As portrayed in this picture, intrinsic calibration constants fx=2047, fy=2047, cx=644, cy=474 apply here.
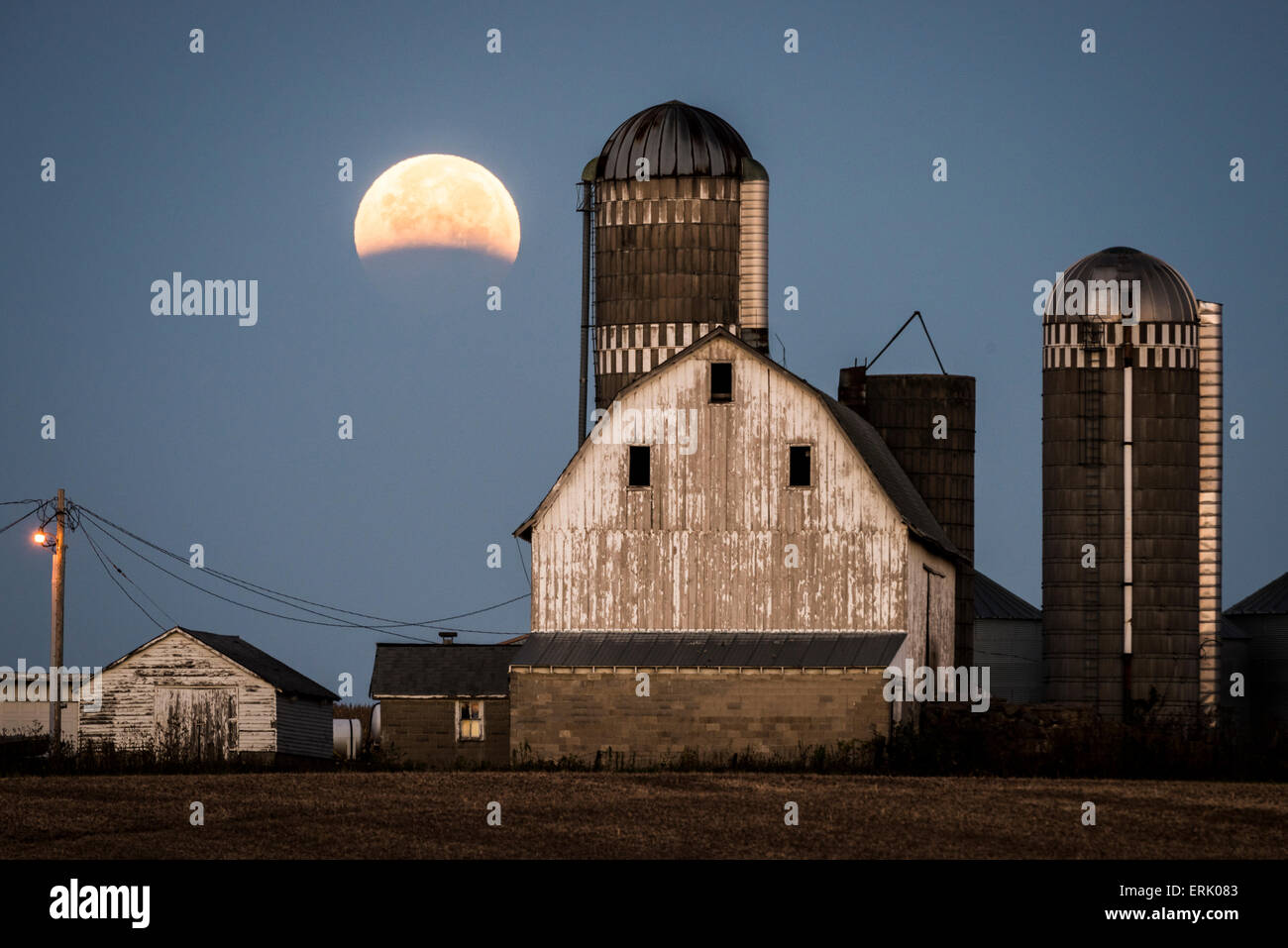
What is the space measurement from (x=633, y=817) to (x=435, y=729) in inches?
892

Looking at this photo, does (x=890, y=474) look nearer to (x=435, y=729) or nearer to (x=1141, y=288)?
(x=1141, y=288)

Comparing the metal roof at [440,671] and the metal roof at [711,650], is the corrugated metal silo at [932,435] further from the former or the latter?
the metal roof at [440,671]

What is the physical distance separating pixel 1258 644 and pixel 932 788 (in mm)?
32145

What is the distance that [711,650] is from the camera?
36844 millimetres

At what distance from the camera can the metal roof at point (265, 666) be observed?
49656 mm

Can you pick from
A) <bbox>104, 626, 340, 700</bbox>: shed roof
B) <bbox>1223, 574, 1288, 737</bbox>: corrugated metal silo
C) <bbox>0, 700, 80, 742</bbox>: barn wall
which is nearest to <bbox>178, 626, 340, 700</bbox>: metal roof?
<bbox>104, 626, 340, 700</bbox>: shed roof

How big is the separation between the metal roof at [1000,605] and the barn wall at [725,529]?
19107mm

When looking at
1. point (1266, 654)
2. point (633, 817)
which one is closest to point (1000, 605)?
point (1266, 654)

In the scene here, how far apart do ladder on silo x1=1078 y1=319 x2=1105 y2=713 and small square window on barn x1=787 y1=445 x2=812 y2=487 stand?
1376 cm

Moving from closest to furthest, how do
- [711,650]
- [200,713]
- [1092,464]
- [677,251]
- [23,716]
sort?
[711,650] → [677,251] → [1092,464] → [200,713] → [23,716]

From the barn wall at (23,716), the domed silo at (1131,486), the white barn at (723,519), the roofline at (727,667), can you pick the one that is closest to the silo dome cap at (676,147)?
the domed silo at (1131,486)
